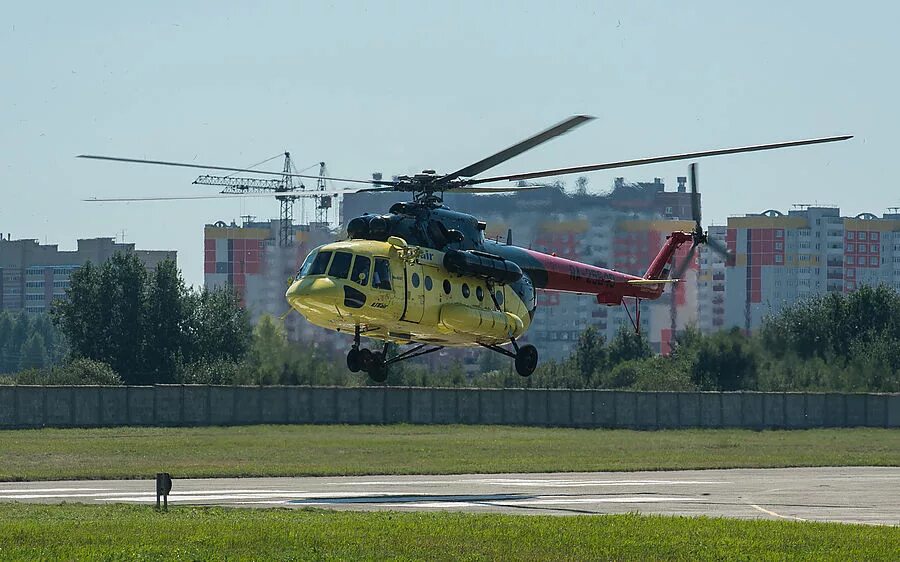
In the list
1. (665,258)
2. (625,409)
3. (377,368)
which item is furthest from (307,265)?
(625,409)

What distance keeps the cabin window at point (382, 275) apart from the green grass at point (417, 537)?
18.7 feet

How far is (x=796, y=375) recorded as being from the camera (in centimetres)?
7069

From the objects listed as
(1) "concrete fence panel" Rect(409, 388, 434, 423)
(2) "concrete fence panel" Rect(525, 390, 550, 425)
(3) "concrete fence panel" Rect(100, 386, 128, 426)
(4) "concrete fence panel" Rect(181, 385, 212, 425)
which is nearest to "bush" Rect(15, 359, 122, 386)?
(3) "concrete fence panel" Rect(100, 386, 128, 426)

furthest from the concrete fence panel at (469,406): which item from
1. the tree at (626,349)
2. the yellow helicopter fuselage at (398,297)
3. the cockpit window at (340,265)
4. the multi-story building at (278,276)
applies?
the cockpit window at (340,265)

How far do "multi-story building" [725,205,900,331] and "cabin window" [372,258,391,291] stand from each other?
130 m

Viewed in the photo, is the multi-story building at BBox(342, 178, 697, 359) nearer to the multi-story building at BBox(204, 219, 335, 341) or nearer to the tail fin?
the multi-story building at BBox(204, 219, 335, 341)

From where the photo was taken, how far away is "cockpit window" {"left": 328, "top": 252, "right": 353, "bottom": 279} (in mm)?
31000

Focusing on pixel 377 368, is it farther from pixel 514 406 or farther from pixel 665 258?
pixel 514 406

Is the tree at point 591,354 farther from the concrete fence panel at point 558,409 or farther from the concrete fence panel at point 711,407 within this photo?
the concrete fence panel at point 558,409

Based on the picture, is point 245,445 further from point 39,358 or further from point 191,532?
point 39,358

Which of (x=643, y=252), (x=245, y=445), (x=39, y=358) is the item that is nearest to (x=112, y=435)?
(x=245, y=445)

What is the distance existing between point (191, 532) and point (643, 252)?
50270 mm

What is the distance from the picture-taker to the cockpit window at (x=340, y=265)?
31000 mm

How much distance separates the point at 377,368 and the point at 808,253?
5806 inches
